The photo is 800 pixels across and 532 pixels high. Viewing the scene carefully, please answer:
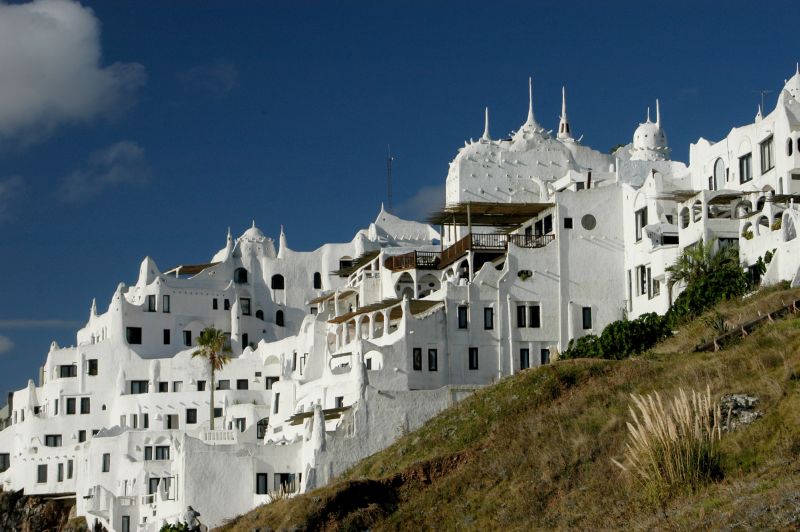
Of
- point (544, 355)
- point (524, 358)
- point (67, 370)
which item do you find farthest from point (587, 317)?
point (67, 370)

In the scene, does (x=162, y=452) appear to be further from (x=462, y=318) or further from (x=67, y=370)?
(x=462, y=318)

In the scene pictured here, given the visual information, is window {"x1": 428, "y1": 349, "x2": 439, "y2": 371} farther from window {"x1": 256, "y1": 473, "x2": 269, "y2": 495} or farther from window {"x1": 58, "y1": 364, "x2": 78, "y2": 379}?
window {"x1": 58, "y1": 364, "x2": 78, "y2": 379}

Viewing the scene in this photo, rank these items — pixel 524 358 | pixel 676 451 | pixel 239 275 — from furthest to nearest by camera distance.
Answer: pixel 239 275 → pixel 524 358 → pixel 676 451

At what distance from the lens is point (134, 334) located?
9012cm

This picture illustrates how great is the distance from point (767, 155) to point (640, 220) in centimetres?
736

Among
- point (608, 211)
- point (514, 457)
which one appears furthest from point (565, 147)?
point (514, 457)

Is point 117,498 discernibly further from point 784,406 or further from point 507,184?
point 784,406

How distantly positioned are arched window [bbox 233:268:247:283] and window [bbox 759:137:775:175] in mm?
43337

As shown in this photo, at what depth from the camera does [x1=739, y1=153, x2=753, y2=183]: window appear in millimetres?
65688

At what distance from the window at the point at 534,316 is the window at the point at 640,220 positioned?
6390mm

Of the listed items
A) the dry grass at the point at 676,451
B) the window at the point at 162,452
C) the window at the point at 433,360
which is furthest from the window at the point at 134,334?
the dry grass at the point at 676,451

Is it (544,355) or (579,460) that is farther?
(544,355)

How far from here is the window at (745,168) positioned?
65.7 meters

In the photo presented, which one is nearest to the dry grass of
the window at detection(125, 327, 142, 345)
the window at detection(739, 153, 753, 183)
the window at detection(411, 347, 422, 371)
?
the window at detection(411, 347, 422, 371)
